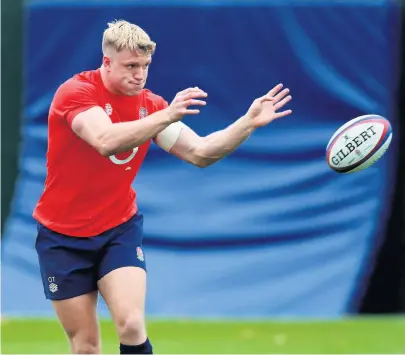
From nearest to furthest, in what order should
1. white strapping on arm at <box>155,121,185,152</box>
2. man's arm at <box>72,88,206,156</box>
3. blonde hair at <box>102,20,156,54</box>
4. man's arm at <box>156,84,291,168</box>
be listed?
man's arm at <box>72,88,206,156</box>, blonde hair at <box>102,20,156,54</box>, man's arm at <box>156,84,291,168</box>, white strapping on arm at <box>155,121,185,152</box>

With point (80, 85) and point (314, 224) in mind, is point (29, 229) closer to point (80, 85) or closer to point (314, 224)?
point (314, 224)

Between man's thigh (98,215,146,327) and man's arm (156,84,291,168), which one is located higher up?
man's arm (156,84,291,168)

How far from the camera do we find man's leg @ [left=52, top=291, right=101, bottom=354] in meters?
5.50

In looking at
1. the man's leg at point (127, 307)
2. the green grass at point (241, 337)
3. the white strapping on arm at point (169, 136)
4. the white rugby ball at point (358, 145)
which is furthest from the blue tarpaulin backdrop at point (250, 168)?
the man's leg at point (127, 307)

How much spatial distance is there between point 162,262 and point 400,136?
2.61 metres

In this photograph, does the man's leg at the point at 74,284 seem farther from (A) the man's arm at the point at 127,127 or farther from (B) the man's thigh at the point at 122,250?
(A) the man's arm at the point at 127,127

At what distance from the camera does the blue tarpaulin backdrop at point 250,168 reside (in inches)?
378

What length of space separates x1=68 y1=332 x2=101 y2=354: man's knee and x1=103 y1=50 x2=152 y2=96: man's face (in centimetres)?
135

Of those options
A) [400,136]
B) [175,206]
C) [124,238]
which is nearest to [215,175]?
[175,206]

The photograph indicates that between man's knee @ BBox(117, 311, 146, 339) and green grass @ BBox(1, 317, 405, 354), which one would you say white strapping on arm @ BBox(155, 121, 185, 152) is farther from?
green grass @ BBox(1, 317, 405, 354)

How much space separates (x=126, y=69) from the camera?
211 inches

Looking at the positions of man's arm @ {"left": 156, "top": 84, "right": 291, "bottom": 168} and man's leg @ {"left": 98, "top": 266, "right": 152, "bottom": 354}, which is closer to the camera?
man's leg @ {"left": 98, "top": 266, "right": 152, "bottom": 354}

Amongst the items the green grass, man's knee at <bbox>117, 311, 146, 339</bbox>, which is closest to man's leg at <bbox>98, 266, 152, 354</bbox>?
man's knee at <bbox>117, 311, 146, 339</bbox>

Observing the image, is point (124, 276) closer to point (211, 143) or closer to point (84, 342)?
point (84, 342)
